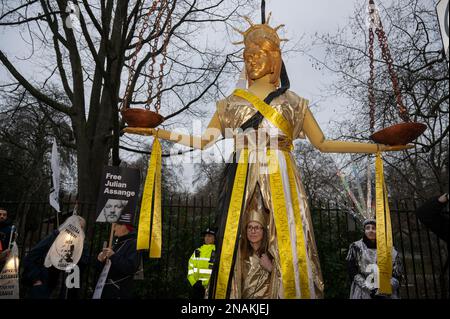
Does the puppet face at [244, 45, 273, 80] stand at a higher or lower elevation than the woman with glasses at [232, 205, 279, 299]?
higher

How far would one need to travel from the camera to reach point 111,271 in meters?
4.21

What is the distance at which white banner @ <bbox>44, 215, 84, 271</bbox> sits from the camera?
3.98m

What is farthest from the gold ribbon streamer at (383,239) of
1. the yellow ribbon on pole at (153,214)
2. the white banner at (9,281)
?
the white banner at (9,281)

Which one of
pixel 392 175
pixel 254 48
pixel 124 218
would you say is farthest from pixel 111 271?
pixel 392 175

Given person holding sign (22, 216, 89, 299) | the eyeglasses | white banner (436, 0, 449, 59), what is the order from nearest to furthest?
white banner (436, 0, 449, 59) → the eyeglasses → person holding sign (22, 216, 89, 299)

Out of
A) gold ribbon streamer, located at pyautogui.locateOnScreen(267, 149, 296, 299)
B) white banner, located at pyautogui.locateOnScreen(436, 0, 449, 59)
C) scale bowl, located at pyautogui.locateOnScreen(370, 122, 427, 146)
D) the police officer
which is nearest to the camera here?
white banner, located at pyautogui.locateOnScreen(436, 0, 449, 59)

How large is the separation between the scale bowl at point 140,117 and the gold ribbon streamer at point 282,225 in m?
1.01

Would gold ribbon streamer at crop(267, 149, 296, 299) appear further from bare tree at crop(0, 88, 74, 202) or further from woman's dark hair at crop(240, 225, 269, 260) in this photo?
bare tree at crop(0, 88, 74, 202)

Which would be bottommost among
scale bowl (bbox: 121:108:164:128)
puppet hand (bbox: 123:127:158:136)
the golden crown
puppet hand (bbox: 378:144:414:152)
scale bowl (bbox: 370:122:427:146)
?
puppet hand (bbox: 378:144:414:152)

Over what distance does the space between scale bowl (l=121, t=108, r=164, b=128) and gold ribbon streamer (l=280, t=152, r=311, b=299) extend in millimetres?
1153

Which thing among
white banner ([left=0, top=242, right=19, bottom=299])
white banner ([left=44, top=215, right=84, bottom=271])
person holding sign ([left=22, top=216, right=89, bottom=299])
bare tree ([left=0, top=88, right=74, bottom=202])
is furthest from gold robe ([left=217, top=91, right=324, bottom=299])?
bare tree ([left=0, top=88, right=74, bottom=202])

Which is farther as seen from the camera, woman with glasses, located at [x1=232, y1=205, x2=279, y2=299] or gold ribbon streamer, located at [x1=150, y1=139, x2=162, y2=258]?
gold ribbon streamer, located at [x1=150, y1=139, x2=162, y2=258]

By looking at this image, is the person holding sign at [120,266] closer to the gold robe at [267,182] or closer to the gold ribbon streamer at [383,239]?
the gold robe at [267,182]
